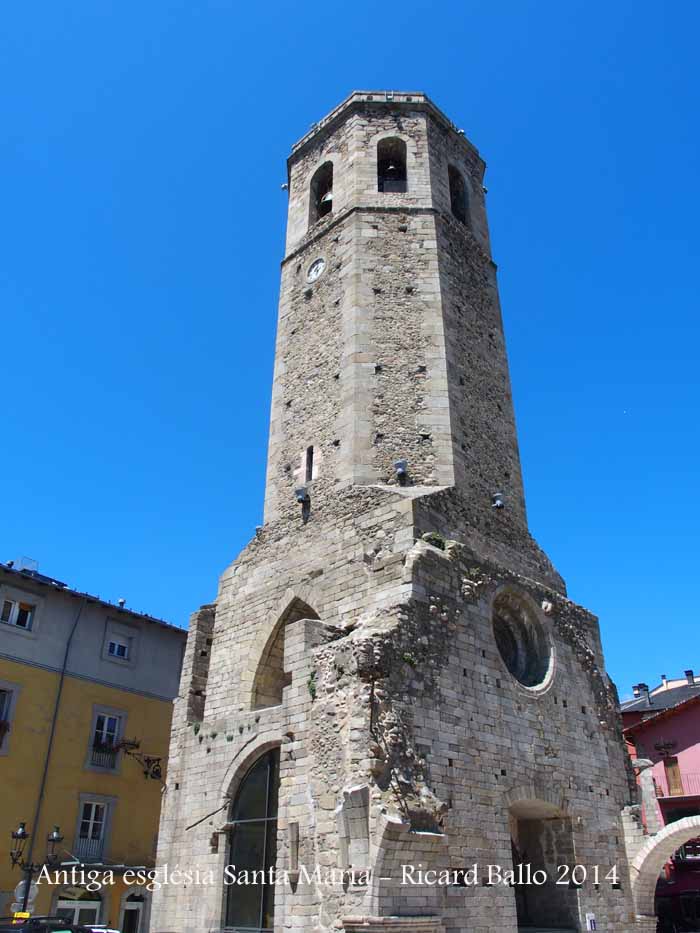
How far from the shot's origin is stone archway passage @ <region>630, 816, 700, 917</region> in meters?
12.5

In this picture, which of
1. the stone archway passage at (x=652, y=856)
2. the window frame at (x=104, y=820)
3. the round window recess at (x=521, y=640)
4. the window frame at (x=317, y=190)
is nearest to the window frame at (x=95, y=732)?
the window frame at (x=104, y=820)

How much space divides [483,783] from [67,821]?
11.7 m

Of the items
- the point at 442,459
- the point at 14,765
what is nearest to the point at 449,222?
the point at 442,459

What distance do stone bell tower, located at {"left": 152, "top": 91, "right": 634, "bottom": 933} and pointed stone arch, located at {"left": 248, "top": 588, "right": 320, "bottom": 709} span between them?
0.04 meters

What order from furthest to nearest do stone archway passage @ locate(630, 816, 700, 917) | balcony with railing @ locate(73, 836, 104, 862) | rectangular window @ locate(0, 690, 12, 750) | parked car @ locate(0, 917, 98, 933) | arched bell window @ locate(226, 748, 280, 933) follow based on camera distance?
1. balcony with railing @ locate(73, 836, 104, 862)
2. rectangular window @ locate(0, 690, 12, 750)
3. stone archway passage @ locate(630, 816, 700, 917)
4. arched bell window @ locate(226, 748, 280, 933)
5. parked car @ locate(0, 917, 98, 933)

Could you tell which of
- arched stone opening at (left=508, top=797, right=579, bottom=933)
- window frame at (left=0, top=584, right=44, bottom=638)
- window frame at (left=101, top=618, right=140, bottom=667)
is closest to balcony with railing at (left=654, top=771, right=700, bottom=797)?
arched stone opening at (left=508, top=797, right=579, bottom=933)

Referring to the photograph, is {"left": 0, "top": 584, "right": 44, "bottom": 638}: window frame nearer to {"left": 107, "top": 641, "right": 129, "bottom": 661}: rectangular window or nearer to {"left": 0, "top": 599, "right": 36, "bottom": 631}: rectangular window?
{"left": 0, "top": 599, "right": 36, "bottom": 631}: rectangular window

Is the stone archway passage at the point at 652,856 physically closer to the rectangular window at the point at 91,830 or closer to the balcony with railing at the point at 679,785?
the balcony with railing at the point at 679,785

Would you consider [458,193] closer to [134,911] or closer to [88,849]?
[88,849]

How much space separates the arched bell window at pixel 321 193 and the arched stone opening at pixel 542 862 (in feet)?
46.2

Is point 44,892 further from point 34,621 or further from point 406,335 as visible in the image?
point 406,335

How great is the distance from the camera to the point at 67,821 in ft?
57.8

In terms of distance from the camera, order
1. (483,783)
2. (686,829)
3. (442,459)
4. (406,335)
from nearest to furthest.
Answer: (483,783)
(686,829)
(442,459)
(406,335)

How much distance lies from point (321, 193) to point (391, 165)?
1974mm
